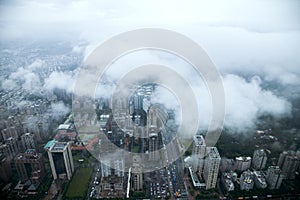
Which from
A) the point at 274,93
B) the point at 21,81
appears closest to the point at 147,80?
the point at 274,93

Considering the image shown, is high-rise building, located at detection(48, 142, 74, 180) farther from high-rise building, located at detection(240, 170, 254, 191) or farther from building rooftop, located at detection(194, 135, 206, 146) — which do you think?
high-rise building, located at detection(240, 170, 254, 191)

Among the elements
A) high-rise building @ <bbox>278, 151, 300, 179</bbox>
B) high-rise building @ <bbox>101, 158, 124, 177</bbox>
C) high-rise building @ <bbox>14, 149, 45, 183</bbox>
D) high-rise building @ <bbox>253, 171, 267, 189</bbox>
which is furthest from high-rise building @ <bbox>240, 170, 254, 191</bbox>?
high-rise building @ <bbox>14, 149, 45, 183</bbox>

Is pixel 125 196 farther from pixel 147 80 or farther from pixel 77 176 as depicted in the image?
pixel 147 80

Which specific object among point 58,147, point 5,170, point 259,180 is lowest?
point 259,180

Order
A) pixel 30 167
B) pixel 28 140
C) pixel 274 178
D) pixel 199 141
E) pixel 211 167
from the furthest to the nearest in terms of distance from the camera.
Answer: pixel 28 140 → pixel 199 141 → pixel 30 167 → pixel 274 178 → pixel 211 167

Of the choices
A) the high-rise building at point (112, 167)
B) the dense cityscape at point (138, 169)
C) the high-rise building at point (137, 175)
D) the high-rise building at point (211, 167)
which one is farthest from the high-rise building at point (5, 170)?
the high-rise building at point (211, 167)

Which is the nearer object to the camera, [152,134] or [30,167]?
[30,167]

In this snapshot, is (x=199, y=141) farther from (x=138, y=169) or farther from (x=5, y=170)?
(x=5, y=170)

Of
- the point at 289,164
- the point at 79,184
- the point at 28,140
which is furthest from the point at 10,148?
the point at 289,164
